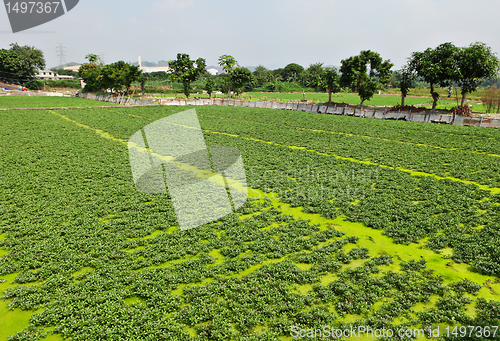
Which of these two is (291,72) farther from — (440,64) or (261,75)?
(440,64)

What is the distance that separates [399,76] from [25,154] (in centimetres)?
4549

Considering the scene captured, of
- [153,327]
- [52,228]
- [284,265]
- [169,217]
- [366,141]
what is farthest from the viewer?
[366,141]

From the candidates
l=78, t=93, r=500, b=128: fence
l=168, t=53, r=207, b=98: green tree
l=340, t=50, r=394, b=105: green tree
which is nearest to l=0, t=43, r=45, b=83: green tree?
l=78, t=93, r=500, b=128: fence

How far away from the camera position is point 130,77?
6406 cm

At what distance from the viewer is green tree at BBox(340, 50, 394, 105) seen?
42750mm

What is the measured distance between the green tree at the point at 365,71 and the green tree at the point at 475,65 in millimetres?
10493

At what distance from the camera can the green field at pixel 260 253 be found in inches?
219

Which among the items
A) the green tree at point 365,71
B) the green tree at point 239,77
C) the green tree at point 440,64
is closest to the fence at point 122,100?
the green tree at point 239,77

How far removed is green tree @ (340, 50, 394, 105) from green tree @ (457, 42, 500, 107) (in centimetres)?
1049

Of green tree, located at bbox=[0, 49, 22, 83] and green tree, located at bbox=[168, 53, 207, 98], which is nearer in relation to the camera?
green tree, located at bbox=[168, 53, 207, 98]

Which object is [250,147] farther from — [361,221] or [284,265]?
[284,265]

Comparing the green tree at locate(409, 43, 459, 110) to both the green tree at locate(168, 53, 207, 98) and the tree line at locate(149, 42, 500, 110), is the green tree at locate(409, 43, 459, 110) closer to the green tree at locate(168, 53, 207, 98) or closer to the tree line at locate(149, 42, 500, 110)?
the tree line at locate(149, 42, 500, 110)

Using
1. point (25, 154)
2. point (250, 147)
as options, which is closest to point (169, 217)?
point (250, 147)

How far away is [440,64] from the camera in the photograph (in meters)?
35.3
